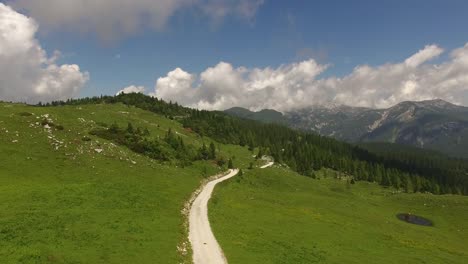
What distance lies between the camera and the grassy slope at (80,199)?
32062 mm

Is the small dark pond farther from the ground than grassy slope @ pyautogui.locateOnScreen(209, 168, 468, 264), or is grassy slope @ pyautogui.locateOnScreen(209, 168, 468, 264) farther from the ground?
grassy slope @ pyautogui.locateOnScreen(209, 168, 468, 264)

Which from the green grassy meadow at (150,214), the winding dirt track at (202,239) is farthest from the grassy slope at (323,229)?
the winding dirt track at (202,239)

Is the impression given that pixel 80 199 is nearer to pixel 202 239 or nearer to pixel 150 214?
pixel 150 214

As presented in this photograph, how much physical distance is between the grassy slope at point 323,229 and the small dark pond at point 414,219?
92.0 inches

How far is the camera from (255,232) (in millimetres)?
47000

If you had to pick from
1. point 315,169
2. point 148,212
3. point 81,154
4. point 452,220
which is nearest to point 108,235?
point 148,212

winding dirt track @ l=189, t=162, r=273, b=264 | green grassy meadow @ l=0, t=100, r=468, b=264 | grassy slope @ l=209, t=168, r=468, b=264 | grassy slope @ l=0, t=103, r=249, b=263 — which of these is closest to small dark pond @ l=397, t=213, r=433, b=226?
grassy slope @ l=209, t=168, r=468, b=264

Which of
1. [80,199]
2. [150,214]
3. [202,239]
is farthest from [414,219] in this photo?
[80,199]

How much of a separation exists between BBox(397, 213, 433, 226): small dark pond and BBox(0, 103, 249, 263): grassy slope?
53218 mm

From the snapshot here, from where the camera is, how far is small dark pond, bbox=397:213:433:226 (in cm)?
8494

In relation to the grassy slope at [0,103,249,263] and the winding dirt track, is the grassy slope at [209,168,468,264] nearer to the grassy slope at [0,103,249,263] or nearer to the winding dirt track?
the winding dirt track

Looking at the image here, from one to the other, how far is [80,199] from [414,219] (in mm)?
80628

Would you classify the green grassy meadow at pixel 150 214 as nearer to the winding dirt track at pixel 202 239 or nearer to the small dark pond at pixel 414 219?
the winding dirt track at pixel 202 239

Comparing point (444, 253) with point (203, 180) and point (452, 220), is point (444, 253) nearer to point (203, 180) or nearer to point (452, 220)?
point (452, 220)
